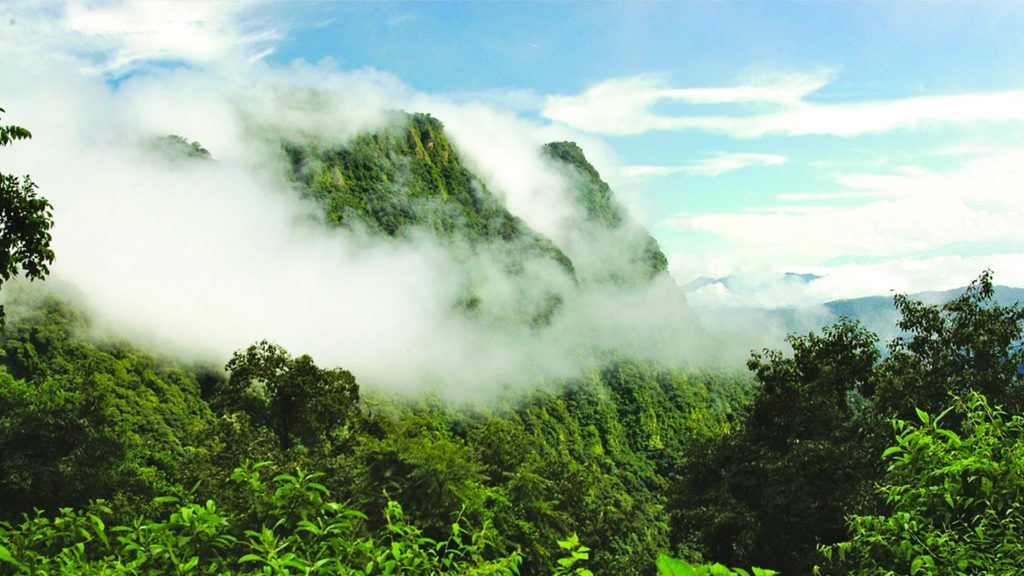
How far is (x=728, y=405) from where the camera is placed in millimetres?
165375

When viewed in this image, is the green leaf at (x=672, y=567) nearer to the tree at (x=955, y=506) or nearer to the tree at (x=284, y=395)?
the tree at (x=955, y=506)

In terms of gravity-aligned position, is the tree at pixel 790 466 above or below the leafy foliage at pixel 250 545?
below

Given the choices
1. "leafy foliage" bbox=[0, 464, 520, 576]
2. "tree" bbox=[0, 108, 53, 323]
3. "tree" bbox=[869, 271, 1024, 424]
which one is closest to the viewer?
"leafy foliage" bbox=[0, 464, 520, 576]

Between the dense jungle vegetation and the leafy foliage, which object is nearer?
the leafy foliage

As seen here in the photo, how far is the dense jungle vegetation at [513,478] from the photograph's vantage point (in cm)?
376

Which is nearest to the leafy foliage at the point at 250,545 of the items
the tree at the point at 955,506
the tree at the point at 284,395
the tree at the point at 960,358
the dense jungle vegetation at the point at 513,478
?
the dense jungle vegetation at the point at 513,478

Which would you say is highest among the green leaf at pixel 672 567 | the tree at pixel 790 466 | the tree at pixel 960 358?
the green leaf at pixel 672 567

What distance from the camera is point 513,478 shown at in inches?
943

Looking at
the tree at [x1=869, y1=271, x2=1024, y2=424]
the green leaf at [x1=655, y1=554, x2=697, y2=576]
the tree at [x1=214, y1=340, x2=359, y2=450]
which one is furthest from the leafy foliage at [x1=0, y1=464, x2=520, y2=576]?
the tree at [x1=214, y1=340, x2=359, y2=450]

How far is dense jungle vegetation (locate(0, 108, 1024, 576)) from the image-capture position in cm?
376

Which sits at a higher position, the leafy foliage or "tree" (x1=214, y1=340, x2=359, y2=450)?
the leafy foliage

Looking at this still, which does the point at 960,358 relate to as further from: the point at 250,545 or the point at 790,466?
the point at 250,545

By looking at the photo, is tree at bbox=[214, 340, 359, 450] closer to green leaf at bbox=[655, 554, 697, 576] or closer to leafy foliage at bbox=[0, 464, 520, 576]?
leafy foliage at bbox=[0, 464, 520, 576]

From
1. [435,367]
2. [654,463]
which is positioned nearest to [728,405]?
[654,463]
